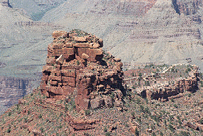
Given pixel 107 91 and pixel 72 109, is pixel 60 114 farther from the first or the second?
pixel 107 91

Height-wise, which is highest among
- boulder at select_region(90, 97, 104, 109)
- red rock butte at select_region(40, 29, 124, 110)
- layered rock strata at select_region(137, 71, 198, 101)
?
red rock butte at select_region(40, 29, 124, 110)

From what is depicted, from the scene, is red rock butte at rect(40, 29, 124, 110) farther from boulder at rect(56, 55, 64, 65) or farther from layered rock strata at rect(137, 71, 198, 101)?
layered rock strata at rect(137, 71, 198, 101)

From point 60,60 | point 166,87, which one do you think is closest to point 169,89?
point 166,87

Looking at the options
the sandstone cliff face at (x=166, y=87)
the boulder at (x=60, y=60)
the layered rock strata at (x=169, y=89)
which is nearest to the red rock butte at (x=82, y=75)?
the boulder at (x=60, y=60)

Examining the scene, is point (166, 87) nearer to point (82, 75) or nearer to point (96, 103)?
point (96, 103)

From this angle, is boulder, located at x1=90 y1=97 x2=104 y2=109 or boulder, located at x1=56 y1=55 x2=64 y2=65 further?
boulder, located at x1=56 y1=55 x2=64 y2=65

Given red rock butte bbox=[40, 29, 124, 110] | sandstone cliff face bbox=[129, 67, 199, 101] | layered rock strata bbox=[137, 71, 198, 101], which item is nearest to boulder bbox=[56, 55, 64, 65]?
red rock butte bbox=[40, 29, 124, 110]

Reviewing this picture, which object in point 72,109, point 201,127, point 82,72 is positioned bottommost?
point 201,127

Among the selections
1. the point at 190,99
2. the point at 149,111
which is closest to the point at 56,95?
the point at 149,111
